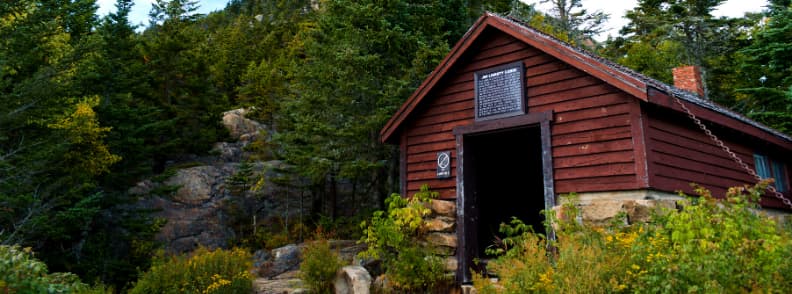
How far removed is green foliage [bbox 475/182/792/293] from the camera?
4.53 metres

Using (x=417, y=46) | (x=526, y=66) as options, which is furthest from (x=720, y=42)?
(x=526, y=66)

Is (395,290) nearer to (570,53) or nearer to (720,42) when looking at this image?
(570,53)

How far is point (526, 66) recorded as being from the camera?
972 cm

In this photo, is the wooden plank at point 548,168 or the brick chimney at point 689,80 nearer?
the wooden plank at point 548,168

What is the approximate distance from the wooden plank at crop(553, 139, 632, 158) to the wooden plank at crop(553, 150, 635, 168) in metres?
0.06

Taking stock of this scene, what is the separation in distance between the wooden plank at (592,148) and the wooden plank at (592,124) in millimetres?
268

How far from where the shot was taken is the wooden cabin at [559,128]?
8.21m

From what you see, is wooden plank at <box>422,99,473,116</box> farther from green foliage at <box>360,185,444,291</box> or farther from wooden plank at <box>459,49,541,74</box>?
green foliage at <box>360,185,444,291</box>

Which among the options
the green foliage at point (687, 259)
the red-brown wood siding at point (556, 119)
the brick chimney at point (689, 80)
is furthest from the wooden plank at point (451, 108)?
the brick chimney at point (689, 80)

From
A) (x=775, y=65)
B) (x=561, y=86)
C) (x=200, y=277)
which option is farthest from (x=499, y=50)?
(x=775, y=65)

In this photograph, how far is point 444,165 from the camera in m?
10.5

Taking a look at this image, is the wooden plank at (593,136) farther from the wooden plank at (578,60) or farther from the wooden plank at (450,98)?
the wooden plank at (450,98)

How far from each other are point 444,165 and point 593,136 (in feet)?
10.2

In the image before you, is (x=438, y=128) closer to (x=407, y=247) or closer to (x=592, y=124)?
(x=407, y=247)
